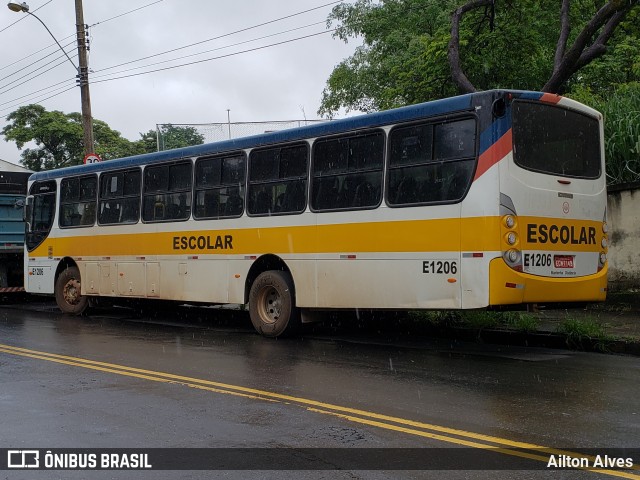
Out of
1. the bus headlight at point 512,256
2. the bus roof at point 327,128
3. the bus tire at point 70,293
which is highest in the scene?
the bus roof at point 327,128

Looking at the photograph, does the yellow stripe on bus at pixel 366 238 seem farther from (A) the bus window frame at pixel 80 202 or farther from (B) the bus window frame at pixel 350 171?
(A) the bus window frame at pixel 80 202

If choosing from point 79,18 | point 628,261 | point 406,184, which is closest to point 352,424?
point 406,184

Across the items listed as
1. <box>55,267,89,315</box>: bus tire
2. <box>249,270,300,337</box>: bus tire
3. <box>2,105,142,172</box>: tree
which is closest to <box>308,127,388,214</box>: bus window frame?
<box>249,270,300,337</box>: bus tire

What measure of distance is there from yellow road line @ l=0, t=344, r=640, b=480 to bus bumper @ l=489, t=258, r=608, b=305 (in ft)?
10.2

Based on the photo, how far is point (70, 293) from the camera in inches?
691

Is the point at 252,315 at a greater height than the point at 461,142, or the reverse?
the point at 461,142

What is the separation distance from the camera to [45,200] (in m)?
18.2

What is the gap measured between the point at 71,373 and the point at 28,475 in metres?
4.05

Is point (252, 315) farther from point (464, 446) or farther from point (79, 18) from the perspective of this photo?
point (79, 18)

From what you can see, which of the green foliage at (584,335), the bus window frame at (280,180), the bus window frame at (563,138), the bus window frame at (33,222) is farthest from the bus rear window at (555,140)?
the bus window frame at (33,222)

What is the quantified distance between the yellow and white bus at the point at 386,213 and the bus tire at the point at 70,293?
2.01 m

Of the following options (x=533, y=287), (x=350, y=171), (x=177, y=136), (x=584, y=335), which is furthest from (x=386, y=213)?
(x=177, y=136)

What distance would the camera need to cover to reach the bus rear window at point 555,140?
10.1 meters

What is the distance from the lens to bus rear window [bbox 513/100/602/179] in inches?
396
